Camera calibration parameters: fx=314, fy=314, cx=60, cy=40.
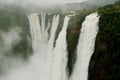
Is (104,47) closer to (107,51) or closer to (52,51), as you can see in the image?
(107,51)

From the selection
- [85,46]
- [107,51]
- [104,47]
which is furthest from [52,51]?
[107,51]

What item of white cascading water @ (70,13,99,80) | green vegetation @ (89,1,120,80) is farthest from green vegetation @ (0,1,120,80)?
white cascading water @ (70,13,99,80)

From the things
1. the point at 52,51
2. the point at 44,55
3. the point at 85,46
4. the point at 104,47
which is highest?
the point at 104,47

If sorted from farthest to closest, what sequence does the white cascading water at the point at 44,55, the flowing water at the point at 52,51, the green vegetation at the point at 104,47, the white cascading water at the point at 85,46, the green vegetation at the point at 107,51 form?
the white cascading water at the point at 44,55, the flowing water at the point at 52,51, the white cascading water at the point at 85,46, the green vegetation at the point at 104,47, the green vegetation at the point at 107,51

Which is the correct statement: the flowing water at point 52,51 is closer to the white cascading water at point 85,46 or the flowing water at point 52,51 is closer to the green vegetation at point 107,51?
the white cascading water at point 85,46

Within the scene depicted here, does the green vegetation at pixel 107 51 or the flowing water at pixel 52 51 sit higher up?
the green vegetation at pixel 107 51

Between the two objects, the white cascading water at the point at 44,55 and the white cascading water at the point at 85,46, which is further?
the white cascading water at the point at 44,55

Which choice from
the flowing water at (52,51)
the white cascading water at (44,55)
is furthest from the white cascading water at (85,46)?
the white cascading water at (44,55)
